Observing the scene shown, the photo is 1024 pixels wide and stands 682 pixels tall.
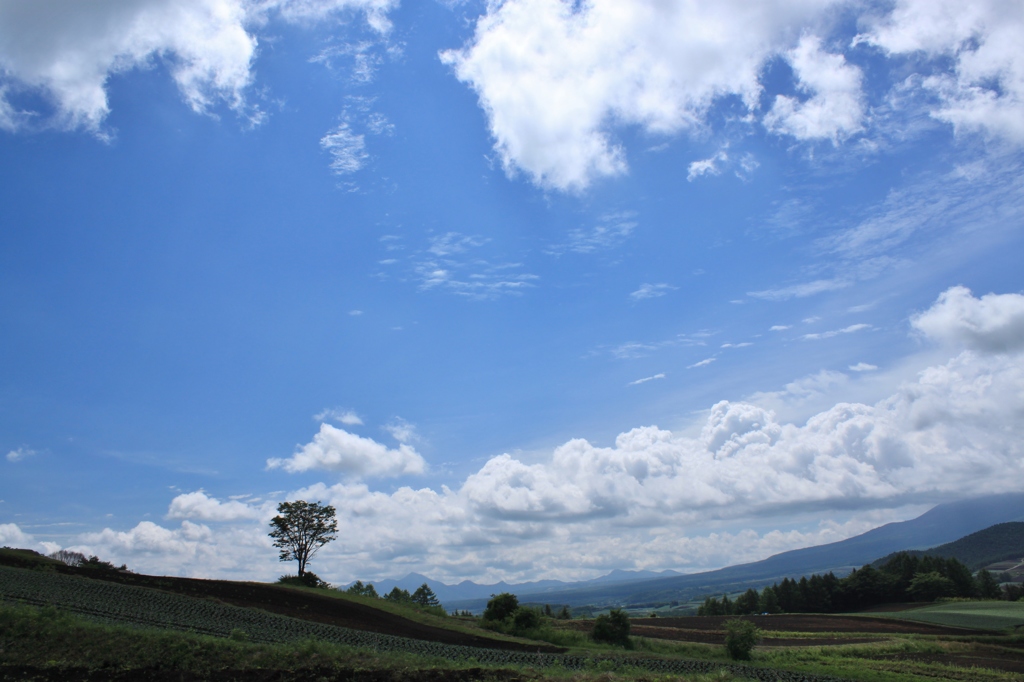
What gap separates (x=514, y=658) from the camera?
26234 mm

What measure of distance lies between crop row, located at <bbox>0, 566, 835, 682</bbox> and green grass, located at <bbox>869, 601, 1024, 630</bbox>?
147ft

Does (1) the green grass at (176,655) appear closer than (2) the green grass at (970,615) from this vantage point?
Yes

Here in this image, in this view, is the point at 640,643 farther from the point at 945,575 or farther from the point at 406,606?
the point at 945,575

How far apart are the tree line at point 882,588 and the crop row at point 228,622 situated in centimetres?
6960

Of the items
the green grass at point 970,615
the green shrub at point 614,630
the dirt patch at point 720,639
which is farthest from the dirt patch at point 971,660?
the green grass at point 970,615

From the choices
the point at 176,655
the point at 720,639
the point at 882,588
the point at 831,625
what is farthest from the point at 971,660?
the point at 882,588

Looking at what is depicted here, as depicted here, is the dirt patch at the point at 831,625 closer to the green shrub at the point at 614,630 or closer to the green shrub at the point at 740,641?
the green shrub at the point at 614,630

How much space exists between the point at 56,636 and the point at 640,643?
31.7 m

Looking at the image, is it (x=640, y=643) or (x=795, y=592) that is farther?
(x=795, y=592)

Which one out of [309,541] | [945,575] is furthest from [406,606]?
[945,575]

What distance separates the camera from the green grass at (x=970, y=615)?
55.4 meters

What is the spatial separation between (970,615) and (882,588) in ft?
82.0

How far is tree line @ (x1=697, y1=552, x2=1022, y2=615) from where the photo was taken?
83.1m

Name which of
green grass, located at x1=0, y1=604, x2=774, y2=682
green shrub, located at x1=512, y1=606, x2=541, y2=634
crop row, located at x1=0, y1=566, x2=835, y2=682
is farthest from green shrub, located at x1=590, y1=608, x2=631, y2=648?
green grass, located at x1=0, y1=604, x2=774, y2=682
